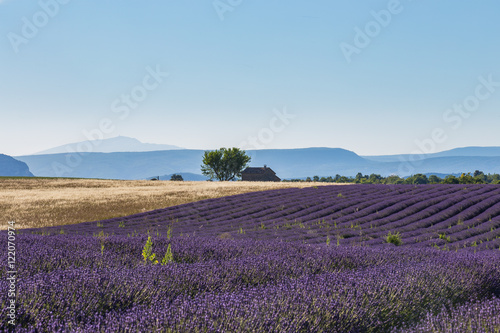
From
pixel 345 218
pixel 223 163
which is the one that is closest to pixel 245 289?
pixel 345 218

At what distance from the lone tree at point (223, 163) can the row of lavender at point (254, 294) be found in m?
62.3

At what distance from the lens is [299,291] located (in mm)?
3512

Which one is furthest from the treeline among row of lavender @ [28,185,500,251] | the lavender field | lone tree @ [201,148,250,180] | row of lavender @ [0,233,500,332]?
row of lavender @ [0,233,500,332]

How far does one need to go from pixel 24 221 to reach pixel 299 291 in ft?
48.6

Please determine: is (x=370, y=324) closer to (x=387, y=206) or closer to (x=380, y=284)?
(x=380, y=284)

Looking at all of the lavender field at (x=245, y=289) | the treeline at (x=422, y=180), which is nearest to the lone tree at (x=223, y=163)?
the treeline at (x=422, y=180)

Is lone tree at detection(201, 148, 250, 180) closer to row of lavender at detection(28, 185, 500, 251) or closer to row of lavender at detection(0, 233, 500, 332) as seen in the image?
row of lavender at detection(28, 185, 500, 251)

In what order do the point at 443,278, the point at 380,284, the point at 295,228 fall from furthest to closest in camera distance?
the point at 295,228
the point at 443,278
the point at 380,284

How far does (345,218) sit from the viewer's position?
13.3 meters

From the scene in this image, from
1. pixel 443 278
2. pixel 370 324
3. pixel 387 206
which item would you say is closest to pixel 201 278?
pixel 370 324

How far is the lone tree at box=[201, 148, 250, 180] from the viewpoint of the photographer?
223 ft

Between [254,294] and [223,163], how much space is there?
6489 centimetres

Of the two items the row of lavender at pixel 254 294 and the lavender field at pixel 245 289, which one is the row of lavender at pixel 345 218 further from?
the row of lavender at pixel 254 294

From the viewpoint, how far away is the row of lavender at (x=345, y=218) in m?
10.4
